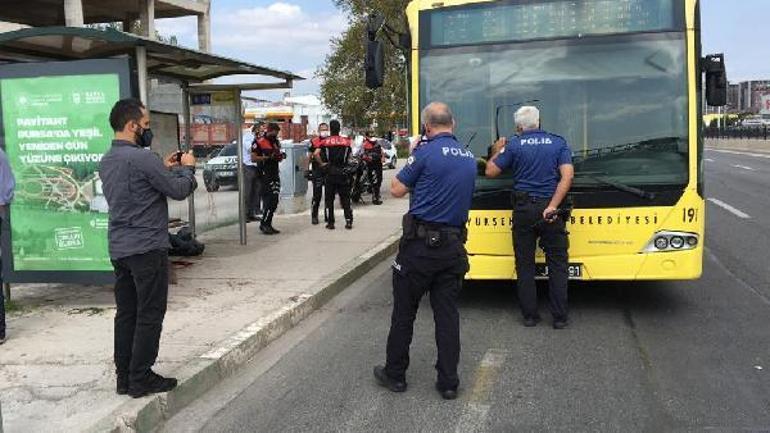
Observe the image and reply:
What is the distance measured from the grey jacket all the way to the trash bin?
1075 centimetres

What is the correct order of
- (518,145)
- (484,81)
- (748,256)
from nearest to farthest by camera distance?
(518,145) → (484,81) → (748,256)

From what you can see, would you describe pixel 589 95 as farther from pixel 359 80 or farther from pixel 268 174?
pixel 359 80

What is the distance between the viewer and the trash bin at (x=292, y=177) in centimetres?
1543

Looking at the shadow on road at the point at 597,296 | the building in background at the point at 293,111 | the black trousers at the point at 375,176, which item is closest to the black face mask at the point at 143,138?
the shadow on road at the point at 597,296

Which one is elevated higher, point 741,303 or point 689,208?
point 689,208

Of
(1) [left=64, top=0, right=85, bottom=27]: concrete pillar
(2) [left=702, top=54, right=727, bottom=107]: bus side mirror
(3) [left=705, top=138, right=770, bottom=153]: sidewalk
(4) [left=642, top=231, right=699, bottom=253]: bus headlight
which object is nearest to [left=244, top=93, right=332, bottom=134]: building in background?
(1) [left=64, top=0, right=85, bottom=27]: concrete pillar

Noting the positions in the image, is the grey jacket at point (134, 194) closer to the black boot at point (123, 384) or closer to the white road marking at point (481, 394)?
the black boot at point (123, 384)

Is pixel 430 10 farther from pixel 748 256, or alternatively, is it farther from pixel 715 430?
pixel 748 256

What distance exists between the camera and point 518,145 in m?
6.49

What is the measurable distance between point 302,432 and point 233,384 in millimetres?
1113

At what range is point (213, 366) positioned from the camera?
210 inches

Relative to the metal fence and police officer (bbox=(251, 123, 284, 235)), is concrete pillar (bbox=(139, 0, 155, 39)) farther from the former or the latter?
the metal fence

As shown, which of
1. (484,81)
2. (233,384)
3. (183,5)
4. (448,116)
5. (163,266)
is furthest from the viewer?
(183,5)

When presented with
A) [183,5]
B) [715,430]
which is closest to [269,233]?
[715,430]
